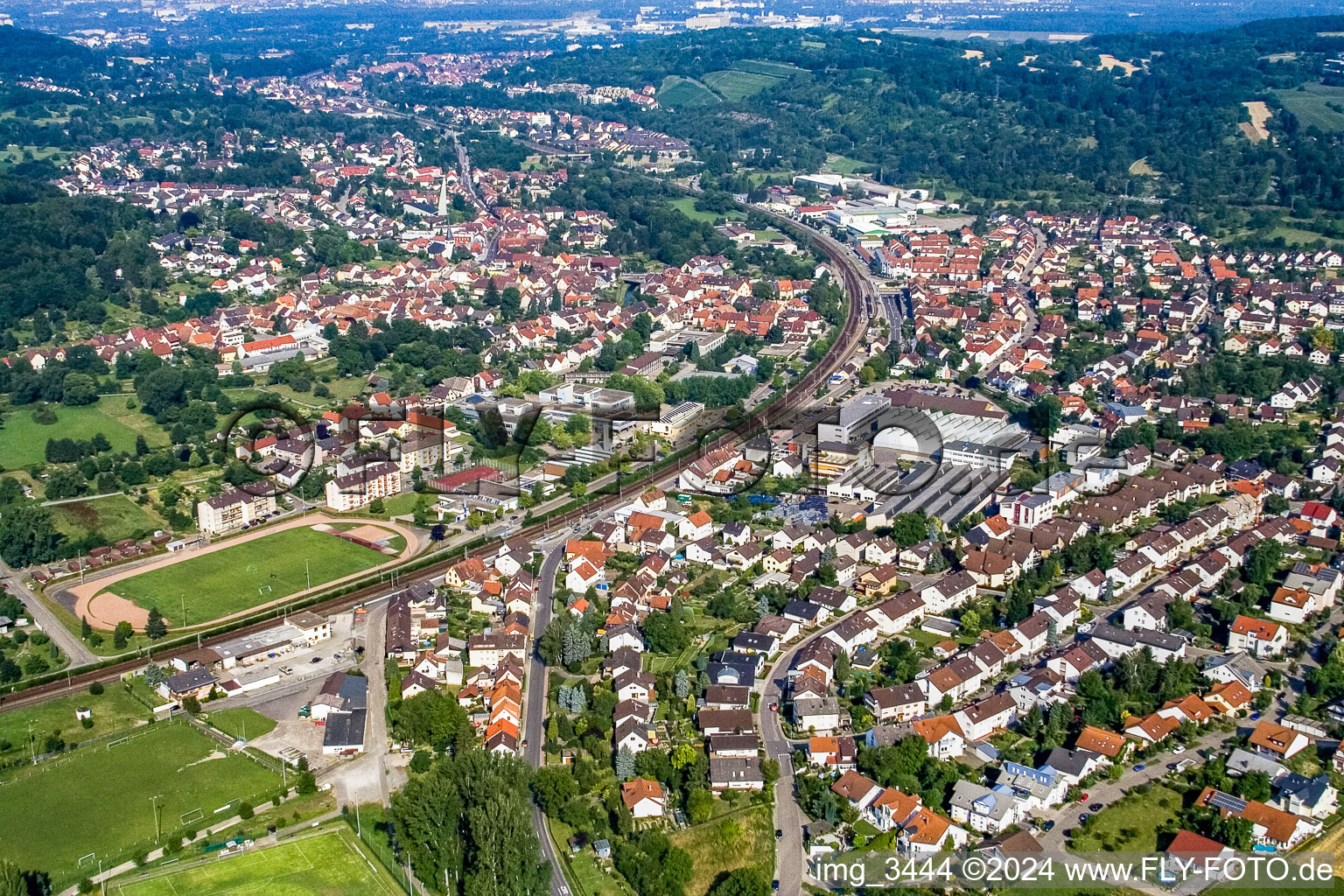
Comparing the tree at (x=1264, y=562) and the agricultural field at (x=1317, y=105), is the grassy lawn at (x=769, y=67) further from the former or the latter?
the tree at (x=1264, y=562)

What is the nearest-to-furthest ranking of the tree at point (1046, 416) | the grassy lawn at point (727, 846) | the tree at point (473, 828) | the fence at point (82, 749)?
1. the tree at point (473, 828)
2. the grassy lawn at point (727, 846)
3. the fence at point (82, 749)
4. the tree at point (1046, 416)

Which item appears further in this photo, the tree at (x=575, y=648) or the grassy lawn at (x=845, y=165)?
the grassy lawn at (x=845, y=165)

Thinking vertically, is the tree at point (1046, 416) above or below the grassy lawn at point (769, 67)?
below

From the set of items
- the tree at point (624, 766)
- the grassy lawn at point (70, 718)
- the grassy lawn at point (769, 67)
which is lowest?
the grassy lawn at point (70, 718)

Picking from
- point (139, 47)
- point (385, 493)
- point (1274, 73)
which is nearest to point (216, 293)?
point (385, 493)

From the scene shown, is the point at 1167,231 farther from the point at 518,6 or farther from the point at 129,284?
the point at 518,6

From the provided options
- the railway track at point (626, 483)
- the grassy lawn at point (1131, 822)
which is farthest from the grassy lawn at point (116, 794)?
the grassy lawn at point (1131, 822)
